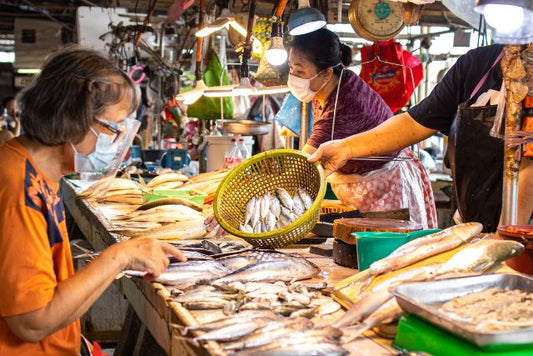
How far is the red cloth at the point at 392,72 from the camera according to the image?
8391mm

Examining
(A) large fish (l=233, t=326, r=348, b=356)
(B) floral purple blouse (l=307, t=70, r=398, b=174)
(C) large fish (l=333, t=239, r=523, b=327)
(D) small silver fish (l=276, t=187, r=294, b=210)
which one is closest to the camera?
(A) large fish (l=233, t=326, r=348, b=356)

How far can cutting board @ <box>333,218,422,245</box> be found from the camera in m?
2.99

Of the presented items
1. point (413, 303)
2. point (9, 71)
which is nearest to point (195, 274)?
point (413, 303)

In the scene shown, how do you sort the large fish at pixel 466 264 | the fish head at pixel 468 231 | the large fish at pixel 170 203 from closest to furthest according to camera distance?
1. the large fish at pixel 466 264
2. the fish head at pixel 468 231
3. the large fish at pixel 170 203

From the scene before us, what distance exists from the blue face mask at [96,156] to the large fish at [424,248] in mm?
1147

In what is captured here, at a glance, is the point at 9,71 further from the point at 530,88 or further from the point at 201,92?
the point at 530,88

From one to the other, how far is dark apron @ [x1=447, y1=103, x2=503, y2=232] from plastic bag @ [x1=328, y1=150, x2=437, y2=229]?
1169mm

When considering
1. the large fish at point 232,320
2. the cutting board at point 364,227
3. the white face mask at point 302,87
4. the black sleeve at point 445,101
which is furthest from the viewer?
the white face mask at point 302,87

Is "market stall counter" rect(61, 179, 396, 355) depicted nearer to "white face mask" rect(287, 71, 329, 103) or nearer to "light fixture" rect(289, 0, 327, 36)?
"light fixture" rect(289, 0, 327, 36)

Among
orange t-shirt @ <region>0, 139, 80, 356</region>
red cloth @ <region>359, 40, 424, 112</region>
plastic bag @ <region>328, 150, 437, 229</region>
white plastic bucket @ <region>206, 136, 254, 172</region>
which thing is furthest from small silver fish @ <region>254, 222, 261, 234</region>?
red cloth @ <region>359, 40, 424, 112</region>

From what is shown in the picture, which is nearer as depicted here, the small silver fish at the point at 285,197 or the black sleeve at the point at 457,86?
the small silver fish at the point at 285,197

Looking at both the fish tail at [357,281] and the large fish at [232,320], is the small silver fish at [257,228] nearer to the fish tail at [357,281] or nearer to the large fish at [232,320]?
the fish tail at [357,281]

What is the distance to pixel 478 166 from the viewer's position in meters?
4.00

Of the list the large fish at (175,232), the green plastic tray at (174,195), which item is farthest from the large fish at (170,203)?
the large fish at (175,232)
